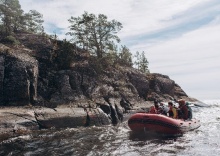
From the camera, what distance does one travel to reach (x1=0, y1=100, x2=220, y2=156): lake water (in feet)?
46.9

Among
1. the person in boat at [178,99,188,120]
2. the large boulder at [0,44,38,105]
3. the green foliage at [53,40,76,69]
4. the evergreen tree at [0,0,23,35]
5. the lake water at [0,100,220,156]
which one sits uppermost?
the evergreen tree at [0,0,23,35]

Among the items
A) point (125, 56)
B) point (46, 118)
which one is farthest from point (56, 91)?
point (125, 56)

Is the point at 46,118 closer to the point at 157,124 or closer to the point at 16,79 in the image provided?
the point at 16,79

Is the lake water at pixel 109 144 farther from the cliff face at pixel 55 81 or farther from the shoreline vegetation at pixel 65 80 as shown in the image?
the cliff face at pixel 55 81

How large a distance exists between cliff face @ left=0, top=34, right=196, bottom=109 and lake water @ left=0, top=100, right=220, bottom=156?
7.44 m

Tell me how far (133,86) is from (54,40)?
12.5m

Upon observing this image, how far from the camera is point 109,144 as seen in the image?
16.6 metres

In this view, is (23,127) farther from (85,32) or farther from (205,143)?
(85,32)

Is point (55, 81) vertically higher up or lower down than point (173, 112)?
higher up

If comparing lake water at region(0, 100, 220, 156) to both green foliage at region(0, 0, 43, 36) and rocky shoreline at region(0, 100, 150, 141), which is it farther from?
green foliage at region(0, 0, 43, 36)

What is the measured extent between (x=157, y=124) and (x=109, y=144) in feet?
12.8

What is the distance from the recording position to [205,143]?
16.2m

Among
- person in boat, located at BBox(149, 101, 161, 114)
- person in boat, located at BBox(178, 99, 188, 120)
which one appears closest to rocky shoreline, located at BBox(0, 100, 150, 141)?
person in boat, located at BBox(149, 101, 161, 114)

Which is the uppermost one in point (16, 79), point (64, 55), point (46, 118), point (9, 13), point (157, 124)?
point (9, 13)
